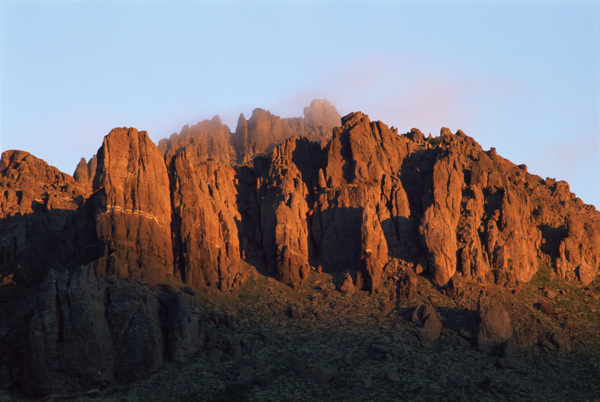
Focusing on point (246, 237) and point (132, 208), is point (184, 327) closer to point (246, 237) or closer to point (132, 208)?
point (132, 208)

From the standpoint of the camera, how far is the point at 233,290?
123188 millimetres

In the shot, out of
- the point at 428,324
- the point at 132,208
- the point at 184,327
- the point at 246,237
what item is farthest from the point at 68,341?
the point at 428,324

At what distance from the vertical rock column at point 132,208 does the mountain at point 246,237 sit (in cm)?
24

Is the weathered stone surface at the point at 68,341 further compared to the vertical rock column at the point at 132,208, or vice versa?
the vertical rock column at the point at 132,208

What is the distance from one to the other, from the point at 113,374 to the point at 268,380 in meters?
20.6

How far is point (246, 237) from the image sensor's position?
138125 millimetres

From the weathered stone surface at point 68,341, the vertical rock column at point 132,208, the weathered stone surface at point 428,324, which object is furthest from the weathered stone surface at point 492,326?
the weathered stone surface at point 68,341

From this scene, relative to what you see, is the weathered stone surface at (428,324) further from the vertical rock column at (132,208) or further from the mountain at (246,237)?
the vertical rock column at (132,208)

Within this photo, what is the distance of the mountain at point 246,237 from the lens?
10275cm

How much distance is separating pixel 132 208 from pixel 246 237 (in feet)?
78.2

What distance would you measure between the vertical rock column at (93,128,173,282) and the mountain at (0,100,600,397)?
237mm

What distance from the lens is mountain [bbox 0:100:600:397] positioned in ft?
→ 337

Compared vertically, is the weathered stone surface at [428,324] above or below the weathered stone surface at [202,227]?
below

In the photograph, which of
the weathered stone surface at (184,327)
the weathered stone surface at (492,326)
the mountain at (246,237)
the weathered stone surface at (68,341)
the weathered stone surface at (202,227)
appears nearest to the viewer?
the weathered stone surface at (68,341)
